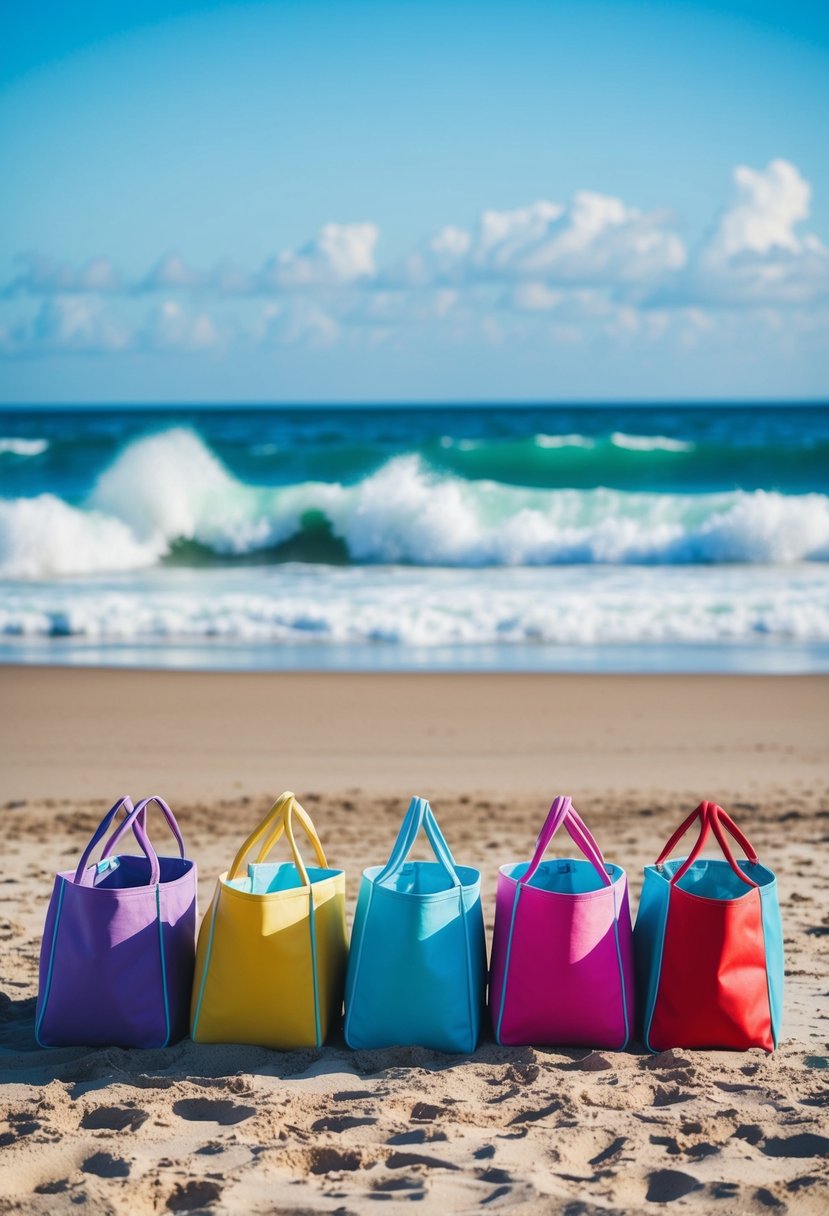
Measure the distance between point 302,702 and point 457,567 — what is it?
10679mm

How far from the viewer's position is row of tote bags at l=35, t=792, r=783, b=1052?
2949mm

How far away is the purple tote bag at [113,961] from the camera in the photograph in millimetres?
2988

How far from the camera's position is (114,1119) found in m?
2.62

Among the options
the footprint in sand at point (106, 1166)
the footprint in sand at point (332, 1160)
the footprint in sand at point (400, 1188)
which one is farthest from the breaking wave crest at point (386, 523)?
the footprint in sand at point (400, 1188)

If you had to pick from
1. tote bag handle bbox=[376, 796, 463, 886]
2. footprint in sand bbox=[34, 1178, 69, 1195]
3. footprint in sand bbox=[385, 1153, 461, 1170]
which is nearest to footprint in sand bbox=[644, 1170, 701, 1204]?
footprint in sand bbox=[385, 1153, 461, 1170]

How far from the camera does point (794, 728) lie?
7.36 metres

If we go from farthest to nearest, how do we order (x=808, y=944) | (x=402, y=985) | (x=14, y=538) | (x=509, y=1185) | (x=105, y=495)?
1. (x=105, y=495)
2. (x=14, y=538)
3. (x=808, y=944)
4. (x=402, y=985)
5. (x=509, y=1185)

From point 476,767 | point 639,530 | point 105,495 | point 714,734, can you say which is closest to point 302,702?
point 476,767

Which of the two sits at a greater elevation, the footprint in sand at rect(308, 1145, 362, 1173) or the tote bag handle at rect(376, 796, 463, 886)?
the tote bag handle at rect(376, 796, 463, 886)

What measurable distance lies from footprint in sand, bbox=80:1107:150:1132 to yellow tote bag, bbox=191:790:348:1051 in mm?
409

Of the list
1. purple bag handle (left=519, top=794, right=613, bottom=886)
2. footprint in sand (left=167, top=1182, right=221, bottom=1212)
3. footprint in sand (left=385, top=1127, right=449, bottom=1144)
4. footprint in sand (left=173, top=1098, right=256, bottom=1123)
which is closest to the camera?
footprint in sand (left=167, top=1182, right=221, bottom=1212)

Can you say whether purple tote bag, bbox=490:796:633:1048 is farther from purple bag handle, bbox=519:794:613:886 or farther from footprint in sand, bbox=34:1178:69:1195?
footprint in sand, bbox=34:1178:69:1195

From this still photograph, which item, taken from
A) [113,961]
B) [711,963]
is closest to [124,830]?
[113,961]

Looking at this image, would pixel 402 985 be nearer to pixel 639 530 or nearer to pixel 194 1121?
pixel 194 1121
